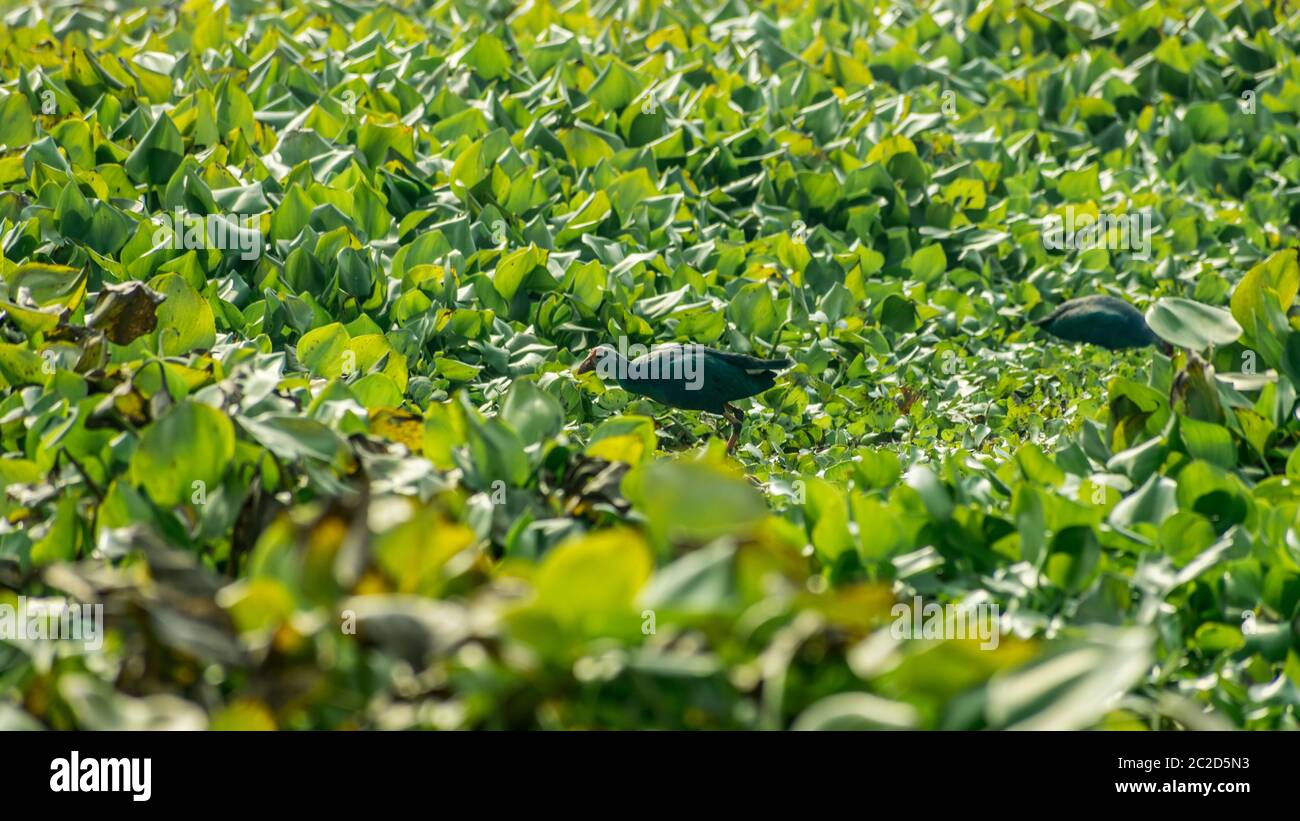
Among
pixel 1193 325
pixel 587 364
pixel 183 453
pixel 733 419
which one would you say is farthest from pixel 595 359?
pixel 183 453

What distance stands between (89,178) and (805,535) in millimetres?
3409

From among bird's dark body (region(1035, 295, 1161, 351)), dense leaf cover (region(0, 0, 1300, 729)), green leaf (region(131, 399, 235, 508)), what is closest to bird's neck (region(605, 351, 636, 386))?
dense leaf cover (region(0, 0, 1300, 729))

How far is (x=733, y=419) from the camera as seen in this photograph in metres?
5.02

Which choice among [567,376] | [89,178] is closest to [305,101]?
[89,178]

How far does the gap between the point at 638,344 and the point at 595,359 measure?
36 cm

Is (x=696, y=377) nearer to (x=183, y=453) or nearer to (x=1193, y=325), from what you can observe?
(x=1193, y=325)

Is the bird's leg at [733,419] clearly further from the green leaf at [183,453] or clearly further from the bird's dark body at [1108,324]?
the green leaf at [183,453]

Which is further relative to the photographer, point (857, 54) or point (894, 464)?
point (857, 54)

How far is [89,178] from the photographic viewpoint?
507cm

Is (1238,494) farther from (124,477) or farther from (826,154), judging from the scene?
(826,154)

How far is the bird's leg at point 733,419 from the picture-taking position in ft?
16.3

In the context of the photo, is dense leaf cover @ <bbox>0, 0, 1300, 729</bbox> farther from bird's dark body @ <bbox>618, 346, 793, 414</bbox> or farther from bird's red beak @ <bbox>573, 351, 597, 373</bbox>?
bird's dark body @ <bbox>618, 346, 793, 414</bbox>

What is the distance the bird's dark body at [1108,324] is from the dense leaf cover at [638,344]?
0.16 metres
